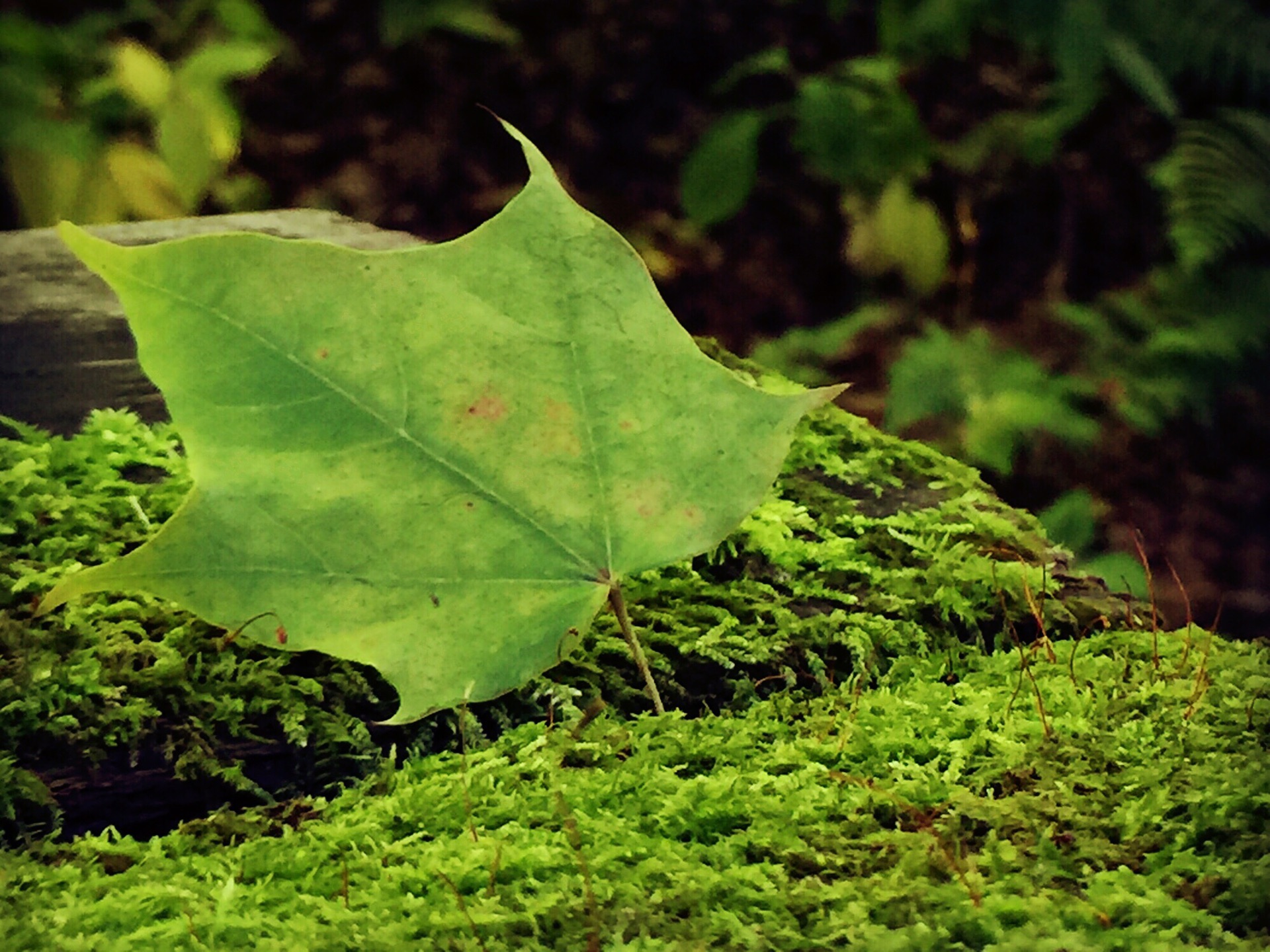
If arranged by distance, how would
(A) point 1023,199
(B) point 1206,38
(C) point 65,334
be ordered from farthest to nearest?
(A) point 1023,199
(B) point 1206,38
(C) point 65,334

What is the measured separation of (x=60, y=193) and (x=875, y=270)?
7.56 feet

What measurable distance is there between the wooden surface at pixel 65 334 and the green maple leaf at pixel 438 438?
0.50m

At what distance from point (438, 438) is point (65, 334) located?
77 cm

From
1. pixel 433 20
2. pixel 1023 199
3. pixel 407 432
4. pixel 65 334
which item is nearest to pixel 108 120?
pixel 433 20

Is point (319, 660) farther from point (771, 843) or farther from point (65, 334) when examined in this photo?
point (65, 334)

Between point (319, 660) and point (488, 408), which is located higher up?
point (488, 408)

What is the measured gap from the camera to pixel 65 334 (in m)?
1.21

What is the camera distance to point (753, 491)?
689 mm

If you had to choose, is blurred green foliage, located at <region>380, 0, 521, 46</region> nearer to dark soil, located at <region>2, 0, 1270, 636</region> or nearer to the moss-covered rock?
dark soil, located at <region>2, 0, 1270, 636</region>

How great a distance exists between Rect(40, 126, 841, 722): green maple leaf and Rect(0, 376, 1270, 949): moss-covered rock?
0.09 meters

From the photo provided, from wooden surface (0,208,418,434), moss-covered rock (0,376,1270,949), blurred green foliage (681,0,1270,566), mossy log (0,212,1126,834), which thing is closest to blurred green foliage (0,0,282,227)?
blurred green foliage (681,0,1270,566)

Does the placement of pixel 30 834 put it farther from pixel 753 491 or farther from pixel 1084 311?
pixel 1084 311

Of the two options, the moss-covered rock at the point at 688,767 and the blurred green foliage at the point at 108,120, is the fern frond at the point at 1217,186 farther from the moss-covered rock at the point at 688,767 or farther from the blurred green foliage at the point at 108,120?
the blurred green foliage at the point at 108,120

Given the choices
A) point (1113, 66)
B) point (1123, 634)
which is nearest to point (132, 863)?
point (1123, 634)
